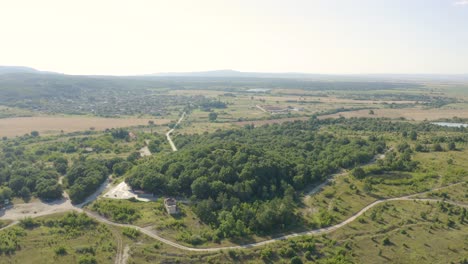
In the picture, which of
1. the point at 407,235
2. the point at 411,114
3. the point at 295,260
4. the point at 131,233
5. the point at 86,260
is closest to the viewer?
the point at 295,260

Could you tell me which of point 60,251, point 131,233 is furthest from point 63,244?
point 131,233

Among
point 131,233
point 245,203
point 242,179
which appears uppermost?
point 242,179

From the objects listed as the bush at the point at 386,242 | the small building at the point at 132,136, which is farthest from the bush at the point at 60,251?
the small building at the point at 132,136

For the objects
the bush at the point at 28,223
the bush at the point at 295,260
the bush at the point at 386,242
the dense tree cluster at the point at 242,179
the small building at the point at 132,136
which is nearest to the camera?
the bush at the point at 295,260

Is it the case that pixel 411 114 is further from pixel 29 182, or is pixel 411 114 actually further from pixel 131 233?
pixel 29 182

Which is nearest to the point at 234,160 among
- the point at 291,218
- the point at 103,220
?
the point at 291,218

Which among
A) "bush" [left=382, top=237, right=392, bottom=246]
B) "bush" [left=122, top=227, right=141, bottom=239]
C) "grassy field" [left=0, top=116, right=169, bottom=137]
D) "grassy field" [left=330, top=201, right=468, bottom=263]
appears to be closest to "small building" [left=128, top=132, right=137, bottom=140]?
"grassy field" [left=0, top=116, right=169, bottom=137]

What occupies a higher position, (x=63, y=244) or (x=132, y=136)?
(x=132, y=136)

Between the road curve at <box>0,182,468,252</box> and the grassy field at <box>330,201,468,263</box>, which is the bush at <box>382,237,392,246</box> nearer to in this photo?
the grassy field at <box>330,201,468,263</box>

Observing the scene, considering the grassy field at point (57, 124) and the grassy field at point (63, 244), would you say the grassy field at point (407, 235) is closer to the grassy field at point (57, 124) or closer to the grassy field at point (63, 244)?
the grassy field at point (63, 244)
